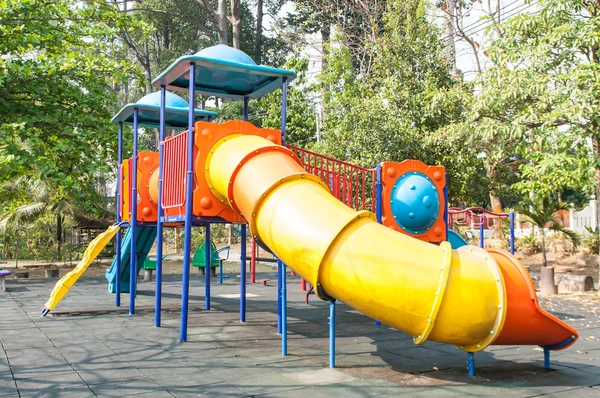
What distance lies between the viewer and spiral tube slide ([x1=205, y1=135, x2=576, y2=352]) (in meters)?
4.88

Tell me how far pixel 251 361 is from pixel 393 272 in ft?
7.25

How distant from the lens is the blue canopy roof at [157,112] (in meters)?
10.9

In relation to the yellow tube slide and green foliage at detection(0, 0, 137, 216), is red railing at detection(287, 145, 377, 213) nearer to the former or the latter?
the yellow tube slide

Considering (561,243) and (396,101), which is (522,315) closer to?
(396,101)

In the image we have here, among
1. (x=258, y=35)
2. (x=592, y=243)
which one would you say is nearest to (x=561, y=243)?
(x=592, y=243)

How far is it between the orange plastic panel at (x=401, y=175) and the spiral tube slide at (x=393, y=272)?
12.0 ft

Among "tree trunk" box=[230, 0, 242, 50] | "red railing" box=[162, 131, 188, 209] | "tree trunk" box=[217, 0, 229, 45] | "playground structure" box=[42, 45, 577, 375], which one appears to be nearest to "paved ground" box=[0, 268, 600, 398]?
"playground structure" box=[42, 45, 577, 375]

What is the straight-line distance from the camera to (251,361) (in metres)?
6.29

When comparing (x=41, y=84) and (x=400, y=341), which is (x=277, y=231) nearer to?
(x=400, y=341)

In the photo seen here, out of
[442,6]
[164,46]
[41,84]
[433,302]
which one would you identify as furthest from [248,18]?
[433,302]

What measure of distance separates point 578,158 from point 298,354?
7829 millimetres

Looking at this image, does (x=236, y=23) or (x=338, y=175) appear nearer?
(x=338, y=175)

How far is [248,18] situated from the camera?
34.7m

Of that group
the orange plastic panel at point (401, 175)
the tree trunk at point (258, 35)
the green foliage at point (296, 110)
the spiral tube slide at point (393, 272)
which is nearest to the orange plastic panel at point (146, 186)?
the orange plastic panel at point (401, 175)
